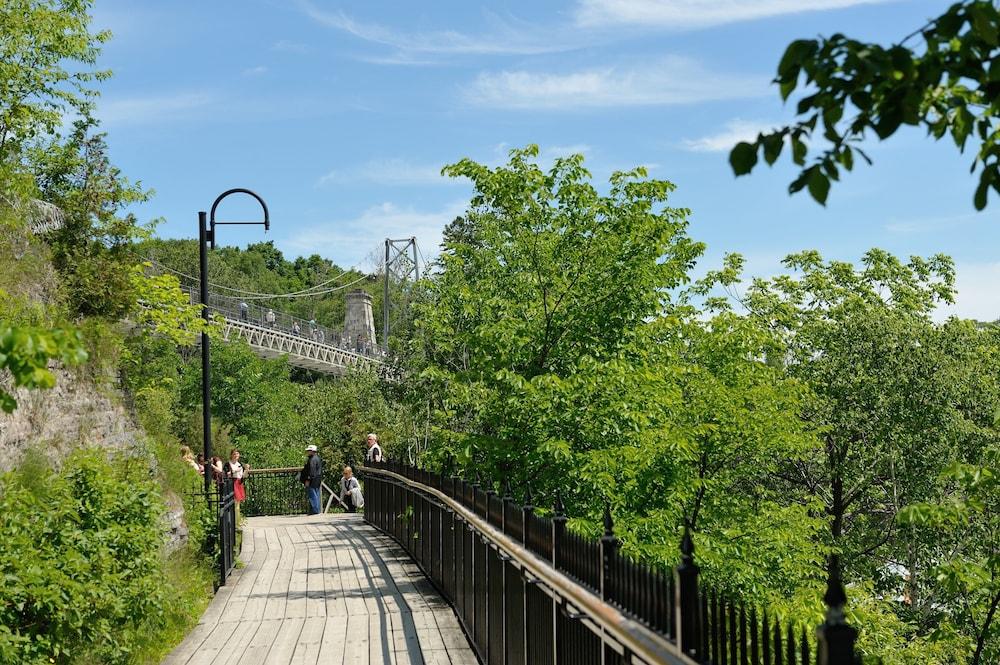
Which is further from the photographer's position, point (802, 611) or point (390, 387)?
point (390, 387)

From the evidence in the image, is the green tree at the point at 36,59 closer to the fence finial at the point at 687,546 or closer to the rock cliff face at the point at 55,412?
the rock cliff face at the point at 55,412

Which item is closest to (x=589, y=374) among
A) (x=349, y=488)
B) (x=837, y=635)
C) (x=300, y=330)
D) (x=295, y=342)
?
(x=837, y=635)

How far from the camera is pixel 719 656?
3.25 metres

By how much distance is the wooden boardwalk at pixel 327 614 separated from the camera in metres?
9.43

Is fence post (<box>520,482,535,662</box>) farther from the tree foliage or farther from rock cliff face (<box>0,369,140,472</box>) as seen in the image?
rock cliff face (<box>0,369,140,472</box>)

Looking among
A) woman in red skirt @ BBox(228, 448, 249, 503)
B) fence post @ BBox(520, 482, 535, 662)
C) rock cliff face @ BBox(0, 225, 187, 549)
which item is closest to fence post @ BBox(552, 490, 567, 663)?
fence post @ BBox(520, 482, 535, 662)

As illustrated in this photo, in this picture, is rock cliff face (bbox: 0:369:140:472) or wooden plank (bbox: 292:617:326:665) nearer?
wooden plank (bbox: 292:617:326:665)

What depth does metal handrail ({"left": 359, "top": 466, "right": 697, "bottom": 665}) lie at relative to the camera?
3660 millimetres

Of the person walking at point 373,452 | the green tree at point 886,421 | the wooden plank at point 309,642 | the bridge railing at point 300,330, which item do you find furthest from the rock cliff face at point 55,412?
the bridge railing at point 300,330

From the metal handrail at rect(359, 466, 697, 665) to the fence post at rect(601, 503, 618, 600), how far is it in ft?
0.20

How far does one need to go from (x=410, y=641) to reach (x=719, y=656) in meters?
7.05

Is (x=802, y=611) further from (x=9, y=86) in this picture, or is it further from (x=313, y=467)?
(x=9, y=86)

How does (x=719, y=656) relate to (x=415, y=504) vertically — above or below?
above

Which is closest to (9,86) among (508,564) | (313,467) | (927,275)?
(313,467)
